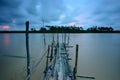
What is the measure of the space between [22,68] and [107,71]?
9.16 metres

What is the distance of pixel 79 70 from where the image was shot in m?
14.3

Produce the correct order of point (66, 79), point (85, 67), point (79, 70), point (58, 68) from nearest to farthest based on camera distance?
point (66, 79) → point (58, 68) → point (79, 70) → point (85, 67)

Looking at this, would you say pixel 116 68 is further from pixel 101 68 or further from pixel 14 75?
pixel 14 75

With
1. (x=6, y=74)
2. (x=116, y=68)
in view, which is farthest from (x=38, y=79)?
(x=116, y=68)

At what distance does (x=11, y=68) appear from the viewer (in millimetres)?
15102

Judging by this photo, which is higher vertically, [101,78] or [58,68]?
[58,68]

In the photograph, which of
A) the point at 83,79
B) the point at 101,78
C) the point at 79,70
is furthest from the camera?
the point at 79,70

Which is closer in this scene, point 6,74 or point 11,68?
point 6,74

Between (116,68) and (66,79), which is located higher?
(66,79)

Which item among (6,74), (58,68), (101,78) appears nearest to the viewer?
(58,68)

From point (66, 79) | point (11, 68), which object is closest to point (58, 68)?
point (66, 79)

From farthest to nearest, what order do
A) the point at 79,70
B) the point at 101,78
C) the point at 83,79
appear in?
1. the point at 79,70
2. the point at 101,78
3. the point at 83,79

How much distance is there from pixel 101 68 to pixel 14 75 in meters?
9.24

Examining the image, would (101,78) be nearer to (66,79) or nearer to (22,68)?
(66,79)
